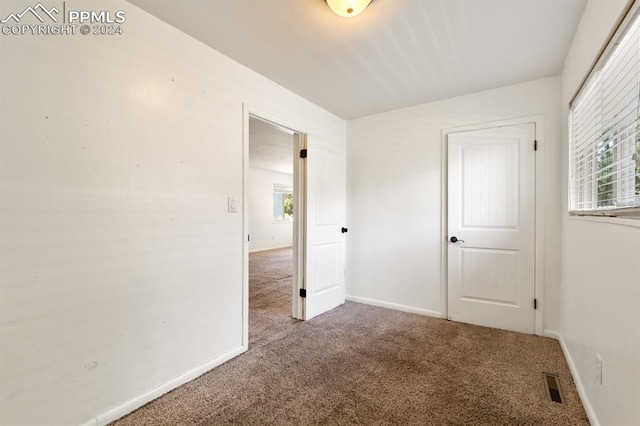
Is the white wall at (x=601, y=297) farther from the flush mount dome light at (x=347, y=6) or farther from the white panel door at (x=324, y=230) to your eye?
the white panel door at (x=324, y=230)

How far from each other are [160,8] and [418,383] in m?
2.92

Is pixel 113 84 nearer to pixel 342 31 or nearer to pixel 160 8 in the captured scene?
pixel 160 8

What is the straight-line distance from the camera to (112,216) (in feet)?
5.31

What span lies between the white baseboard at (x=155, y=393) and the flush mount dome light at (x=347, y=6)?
2.51 m

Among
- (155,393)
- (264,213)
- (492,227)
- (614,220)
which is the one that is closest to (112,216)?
(155,393)

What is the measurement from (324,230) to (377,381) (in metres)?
1.73

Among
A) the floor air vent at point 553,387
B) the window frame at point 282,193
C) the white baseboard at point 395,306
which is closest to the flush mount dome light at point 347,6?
the floor air vent at point 553,387

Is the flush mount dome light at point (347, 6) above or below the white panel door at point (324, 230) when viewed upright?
above

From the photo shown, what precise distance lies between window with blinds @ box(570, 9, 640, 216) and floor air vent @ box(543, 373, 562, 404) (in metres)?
1.18

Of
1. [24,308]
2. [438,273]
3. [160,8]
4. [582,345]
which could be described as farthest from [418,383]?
[160,8]

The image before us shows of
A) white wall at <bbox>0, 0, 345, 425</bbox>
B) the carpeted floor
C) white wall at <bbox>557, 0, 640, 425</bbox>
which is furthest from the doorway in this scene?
white wall at <bbox>557, 0, 640, 425</bbox>

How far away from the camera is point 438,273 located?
10.5 feet

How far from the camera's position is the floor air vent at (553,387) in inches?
70.5

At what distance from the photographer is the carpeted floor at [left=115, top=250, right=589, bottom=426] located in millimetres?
1636
